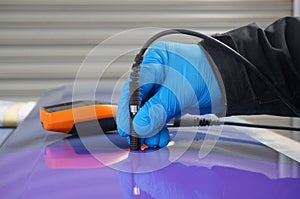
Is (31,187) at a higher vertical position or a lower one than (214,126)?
higher

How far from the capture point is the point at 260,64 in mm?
797

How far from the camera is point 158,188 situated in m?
0.53

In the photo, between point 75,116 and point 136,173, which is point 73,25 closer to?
point 75,116

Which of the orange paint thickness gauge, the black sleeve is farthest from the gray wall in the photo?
the black sleeve

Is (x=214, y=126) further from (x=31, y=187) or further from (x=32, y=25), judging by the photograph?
(x=32, y=25)

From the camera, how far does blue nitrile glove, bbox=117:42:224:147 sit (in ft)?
2.34

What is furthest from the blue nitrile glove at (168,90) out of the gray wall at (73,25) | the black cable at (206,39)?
the gray wall at (73,25)

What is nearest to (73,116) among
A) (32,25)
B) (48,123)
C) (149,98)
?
(48,123)

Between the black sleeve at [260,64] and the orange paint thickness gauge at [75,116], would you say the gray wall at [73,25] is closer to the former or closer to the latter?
the orange paint thickness gauge at [75,116]

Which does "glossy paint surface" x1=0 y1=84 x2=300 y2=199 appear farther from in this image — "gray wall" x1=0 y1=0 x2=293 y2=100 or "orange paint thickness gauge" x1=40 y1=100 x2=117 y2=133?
"gray wall" x1=0 y1=0 x2=293 y2=100

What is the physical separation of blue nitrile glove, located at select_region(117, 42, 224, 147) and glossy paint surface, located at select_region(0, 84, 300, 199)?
0.05 metres

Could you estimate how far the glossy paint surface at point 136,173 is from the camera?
52 cm

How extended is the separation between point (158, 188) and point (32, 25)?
2316 mm

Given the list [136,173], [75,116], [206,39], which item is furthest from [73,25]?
[136,173]
